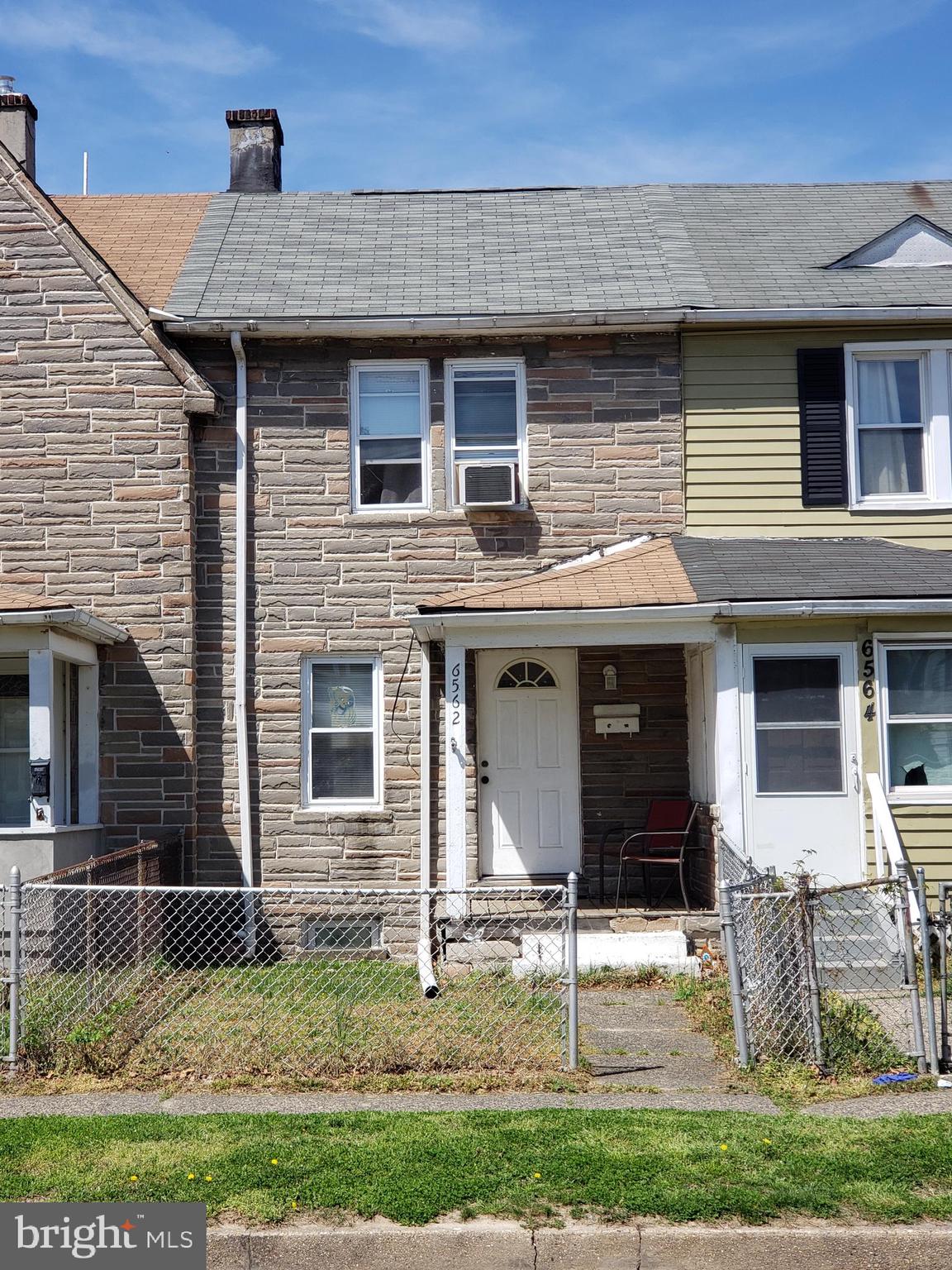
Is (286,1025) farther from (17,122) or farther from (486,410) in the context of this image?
(17,122)

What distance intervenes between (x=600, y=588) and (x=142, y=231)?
7.44 metres

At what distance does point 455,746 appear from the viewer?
11078mm

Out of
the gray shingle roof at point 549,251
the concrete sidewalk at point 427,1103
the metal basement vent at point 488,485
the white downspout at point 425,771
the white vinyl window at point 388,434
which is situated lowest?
the concrete sidewalk at point 427,1103

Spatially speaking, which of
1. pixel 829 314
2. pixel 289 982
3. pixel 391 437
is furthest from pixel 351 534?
pixel 829 314

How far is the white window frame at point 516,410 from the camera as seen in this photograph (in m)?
12.5

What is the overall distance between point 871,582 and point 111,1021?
6.82 metres

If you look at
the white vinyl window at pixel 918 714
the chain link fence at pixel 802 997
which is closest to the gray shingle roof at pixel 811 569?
the white vinyl window at pixel 918 714

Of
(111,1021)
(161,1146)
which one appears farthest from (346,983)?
(161,1146)

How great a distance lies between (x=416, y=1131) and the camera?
6.10m

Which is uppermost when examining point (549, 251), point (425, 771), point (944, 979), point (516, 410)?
point (549, 251)

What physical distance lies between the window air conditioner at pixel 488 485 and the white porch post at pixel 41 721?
4.05 m

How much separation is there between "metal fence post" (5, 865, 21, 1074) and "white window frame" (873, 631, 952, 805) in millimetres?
6845

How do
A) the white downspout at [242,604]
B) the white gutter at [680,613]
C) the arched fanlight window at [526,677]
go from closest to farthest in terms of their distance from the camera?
the white gutter at [680,613] → the white downspout at [242,604] → the arched fanlight window at [526,677]

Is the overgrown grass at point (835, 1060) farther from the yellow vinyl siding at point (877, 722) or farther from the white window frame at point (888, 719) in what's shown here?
the white window frame at point (888, 719)
